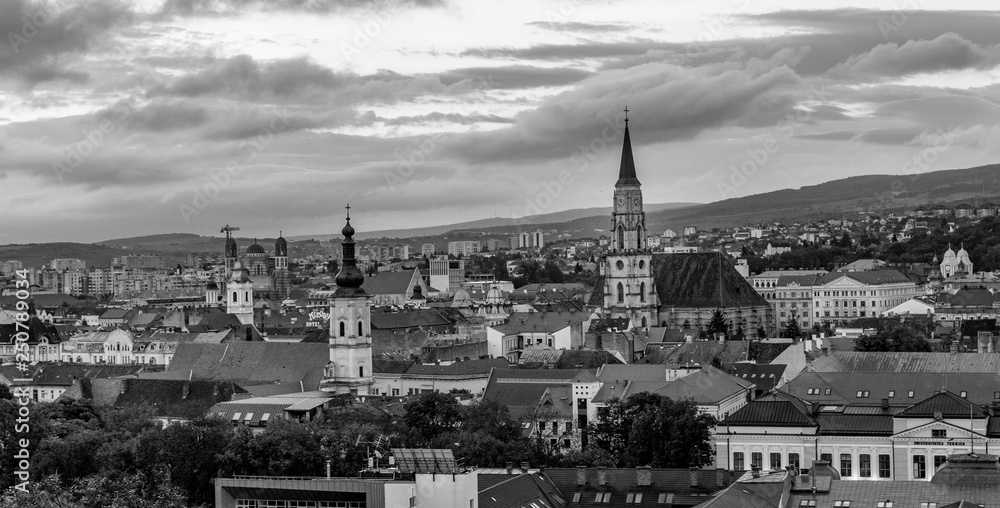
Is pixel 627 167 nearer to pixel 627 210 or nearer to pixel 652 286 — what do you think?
pixel 627 210

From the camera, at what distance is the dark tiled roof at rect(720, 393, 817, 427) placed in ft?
197

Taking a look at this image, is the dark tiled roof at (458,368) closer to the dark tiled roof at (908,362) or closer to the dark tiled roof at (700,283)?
the dark tiled roof at (908,362)

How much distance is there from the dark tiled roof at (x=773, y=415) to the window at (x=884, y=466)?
111 inches

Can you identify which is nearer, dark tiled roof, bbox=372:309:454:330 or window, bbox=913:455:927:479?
window, bbox=913:455:927:479

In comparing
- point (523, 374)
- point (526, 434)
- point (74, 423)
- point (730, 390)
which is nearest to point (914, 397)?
point (730, 390)

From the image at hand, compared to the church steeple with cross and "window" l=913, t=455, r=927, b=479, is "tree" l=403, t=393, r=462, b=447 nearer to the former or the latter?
"window" l=913, t=455, r=927, b=479

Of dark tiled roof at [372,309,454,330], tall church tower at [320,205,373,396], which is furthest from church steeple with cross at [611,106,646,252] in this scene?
tall church tower at [320,205,373,396]

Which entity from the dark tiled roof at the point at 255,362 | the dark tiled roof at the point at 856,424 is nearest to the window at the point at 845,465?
the dark tiled roof at the point at 856,424

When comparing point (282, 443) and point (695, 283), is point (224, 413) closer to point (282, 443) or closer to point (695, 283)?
point (282, 443)

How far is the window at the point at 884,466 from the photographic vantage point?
57500 millimetres

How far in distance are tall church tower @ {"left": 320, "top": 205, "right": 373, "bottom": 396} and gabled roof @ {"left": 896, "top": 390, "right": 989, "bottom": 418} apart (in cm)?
3085

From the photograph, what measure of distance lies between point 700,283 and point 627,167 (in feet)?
36.8

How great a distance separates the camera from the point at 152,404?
80.3 metres

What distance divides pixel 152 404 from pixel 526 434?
21248 mm
